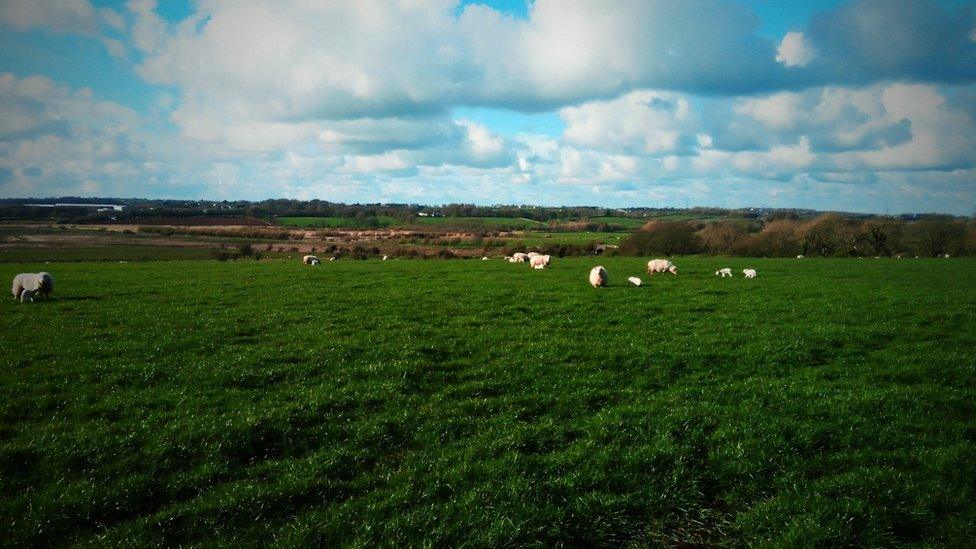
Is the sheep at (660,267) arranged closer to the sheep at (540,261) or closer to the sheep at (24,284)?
the sheep at (540,261)

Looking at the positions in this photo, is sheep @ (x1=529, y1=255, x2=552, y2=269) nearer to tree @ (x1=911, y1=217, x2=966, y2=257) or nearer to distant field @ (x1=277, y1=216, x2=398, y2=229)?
tree @ (x1=911, y1=217, x2=966, y2=257)

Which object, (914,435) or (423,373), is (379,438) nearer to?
(423,373)

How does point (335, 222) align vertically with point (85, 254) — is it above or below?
above

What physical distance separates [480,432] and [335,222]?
164626 mm

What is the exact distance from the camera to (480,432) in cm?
912

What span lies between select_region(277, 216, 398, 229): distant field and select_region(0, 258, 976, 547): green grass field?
469 feet

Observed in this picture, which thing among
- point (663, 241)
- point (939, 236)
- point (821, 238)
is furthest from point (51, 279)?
point (939, 236)

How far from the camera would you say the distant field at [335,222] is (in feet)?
508

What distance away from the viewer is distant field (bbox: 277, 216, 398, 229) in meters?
155

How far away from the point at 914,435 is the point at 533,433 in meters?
7.38

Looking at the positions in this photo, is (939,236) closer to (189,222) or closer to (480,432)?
(480,432)

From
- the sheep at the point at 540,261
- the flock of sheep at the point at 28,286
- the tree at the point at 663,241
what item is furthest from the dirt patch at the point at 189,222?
the flock of sheep at the point at 28,286

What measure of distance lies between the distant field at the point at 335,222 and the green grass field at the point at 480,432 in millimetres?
142934

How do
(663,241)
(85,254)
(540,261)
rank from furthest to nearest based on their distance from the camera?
(663,241) < (85,254) < (540,261)
